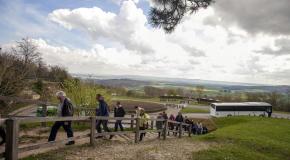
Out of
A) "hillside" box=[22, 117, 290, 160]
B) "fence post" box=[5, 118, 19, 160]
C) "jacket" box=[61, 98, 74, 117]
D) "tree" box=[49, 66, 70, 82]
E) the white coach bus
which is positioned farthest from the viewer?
"tree" box=[49, 66, 70, 82]

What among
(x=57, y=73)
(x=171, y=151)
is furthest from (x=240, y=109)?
(x=171, y=151)

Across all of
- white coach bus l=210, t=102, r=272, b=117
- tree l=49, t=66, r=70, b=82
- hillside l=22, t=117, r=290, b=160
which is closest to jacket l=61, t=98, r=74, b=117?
hillside l=22, t=117, r=290, b=160

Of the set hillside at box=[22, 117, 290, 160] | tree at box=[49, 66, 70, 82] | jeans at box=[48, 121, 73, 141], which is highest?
tree at box=[49, 66, 70, 82]

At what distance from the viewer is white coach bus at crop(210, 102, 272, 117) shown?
5541cm

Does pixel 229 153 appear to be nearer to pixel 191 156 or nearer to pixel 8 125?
pixel 191 156

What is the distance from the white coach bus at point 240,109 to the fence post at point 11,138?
51.1 metres

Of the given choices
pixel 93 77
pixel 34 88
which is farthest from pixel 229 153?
pixel 34 88

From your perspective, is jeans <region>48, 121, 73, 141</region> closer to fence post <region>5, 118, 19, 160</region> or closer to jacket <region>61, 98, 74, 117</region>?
jacket <region>61, 98, 74, 117</region>

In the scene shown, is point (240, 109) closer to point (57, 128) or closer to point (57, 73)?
point (57, 73)

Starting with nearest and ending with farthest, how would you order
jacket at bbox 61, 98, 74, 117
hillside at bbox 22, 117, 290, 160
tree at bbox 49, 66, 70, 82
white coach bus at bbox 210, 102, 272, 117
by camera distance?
hillside at bbox 22, 117, 290, 160 < jacket at bbox 61, 98, 74, 117 < white coach bus at bbox 210, 102, 272, 117 < tree at bbox 49, 66, 70, 82

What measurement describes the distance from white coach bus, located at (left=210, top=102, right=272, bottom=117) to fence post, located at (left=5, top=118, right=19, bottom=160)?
51.1m

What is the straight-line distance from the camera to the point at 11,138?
21.2 feet

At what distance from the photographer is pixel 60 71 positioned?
232ft

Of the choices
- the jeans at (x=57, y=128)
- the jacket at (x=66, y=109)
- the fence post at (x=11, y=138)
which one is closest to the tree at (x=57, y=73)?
the jacket at (x=66, y=109)
